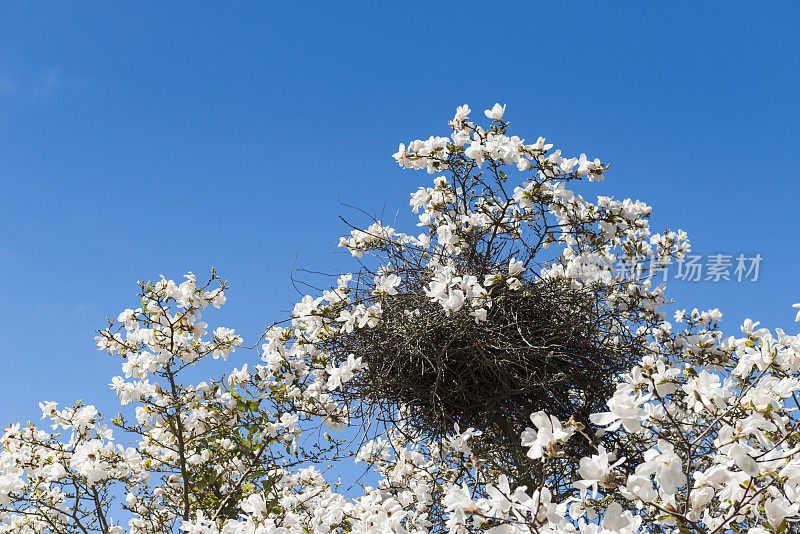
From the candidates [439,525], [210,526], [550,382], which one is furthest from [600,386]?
[210,526]

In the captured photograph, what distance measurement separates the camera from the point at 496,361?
2.78 m

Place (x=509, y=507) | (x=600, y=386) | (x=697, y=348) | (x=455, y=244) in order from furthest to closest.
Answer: (x=697, y=348) < (x=455, y=244) < (x=600, y=386) < (x=509, y=507)

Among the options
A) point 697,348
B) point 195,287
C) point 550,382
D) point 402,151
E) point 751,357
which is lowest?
point 751,357

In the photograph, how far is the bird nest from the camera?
2854 millimetres

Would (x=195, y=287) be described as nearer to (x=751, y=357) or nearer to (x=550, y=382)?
(x=550, y=382)

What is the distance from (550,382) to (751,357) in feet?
2.79

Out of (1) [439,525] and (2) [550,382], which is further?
(1) [439,525]

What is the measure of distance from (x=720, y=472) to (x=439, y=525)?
2.10 m

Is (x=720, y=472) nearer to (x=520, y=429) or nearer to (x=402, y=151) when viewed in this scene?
(x=520, y=429)

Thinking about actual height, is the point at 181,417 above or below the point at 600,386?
above

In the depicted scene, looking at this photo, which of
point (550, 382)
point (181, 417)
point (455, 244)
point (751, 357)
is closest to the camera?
point (751, 357)

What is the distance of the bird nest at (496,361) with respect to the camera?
2854 millimetres

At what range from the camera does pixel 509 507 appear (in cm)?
184

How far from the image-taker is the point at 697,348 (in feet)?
11.8
